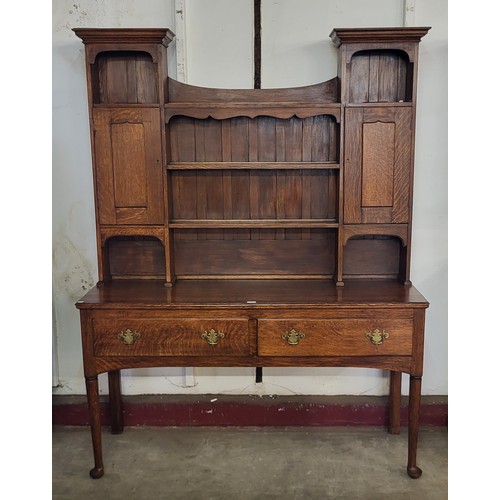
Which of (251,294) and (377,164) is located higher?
(377,164)

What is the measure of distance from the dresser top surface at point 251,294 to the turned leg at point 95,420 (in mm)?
416

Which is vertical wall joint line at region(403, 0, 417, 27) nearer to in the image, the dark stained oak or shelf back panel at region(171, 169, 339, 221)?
the dark stained oak

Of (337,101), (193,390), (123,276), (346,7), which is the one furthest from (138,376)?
(346,7)

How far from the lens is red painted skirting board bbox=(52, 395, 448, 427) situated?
3.39 metres

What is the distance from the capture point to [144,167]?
300 cm

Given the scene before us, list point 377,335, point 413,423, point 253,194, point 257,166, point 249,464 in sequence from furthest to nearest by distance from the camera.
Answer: point 253,194, point 249,464, point 257,166, point 413,423, point 377,335

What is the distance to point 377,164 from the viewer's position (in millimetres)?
2973

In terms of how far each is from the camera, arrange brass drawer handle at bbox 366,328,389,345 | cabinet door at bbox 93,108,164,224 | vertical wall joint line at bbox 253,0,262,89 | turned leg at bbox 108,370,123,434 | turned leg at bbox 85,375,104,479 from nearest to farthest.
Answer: brass drawer handle at bbox 366,328,389,345
turned leg at bbox 85,375,104,479
cabinet door at bbox 93,108,164,224
vertical wall joint line at bbox 253,0,262,89
turned leg at bbox 108,370,123,434

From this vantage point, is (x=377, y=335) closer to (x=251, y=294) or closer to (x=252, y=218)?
(x=251, y=294)

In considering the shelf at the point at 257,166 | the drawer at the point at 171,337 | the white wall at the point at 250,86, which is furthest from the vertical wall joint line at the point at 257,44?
the drawer at the point at 171,337

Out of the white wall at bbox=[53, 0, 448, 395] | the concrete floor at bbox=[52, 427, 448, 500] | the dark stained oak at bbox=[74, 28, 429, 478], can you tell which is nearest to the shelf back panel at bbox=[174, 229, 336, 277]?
the dark stained oak at bbox=[74, 28, 429, 478]

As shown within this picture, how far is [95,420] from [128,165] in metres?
1.33

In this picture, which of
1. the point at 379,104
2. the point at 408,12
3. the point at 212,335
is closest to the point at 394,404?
the point at 212,335

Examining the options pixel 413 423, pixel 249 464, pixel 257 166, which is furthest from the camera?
pixel 249 464
